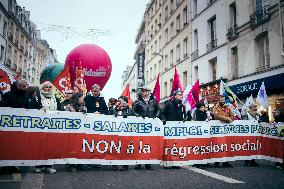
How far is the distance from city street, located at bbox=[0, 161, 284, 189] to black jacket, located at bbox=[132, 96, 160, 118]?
80.6 inches

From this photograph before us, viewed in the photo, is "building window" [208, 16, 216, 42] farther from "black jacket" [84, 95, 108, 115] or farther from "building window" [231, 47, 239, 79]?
"black jacket" [84, 95, 108, 115]

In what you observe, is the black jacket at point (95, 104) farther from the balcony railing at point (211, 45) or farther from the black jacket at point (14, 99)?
the balcony railing at point (211, 45)

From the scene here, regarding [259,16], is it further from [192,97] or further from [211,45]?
[192,97]

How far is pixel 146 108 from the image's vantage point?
8.40 meters

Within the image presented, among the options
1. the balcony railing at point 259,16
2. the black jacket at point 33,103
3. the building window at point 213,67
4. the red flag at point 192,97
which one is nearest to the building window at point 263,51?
the balcony railing at point 259,16

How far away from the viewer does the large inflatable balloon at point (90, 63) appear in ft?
39.4

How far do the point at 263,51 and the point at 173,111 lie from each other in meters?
11.0

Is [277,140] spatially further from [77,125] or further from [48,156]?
[48,156]

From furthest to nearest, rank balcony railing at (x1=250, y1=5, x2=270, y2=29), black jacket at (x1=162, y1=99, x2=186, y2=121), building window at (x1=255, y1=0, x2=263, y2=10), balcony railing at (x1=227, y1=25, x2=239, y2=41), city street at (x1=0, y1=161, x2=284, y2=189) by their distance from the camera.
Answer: balcony railing at (x1=227, y1=25, x2=239, y2=41) < building window at (x1=255, y1=0, x2=263, y2=10) < balcony railing at (x1=250, y1=5, x2=270, y2=29) < black jacket at (x1=162, y1=99, x2=186, y2=121) < city street at (x1=0, y1=161, x2=284, y2=189)

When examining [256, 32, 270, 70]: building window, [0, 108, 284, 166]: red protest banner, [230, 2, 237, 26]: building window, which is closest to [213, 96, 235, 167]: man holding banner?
[0, 108, 284, 166]: red protest banner

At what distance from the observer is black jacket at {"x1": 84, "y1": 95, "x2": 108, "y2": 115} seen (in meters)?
7.77

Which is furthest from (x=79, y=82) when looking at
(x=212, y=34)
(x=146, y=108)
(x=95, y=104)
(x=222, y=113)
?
(x=212, y=34)

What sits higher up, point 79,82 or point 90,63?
point 90,63

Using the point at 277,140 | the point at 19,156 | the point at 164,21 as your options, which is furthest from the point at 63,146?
the point at 164,21
